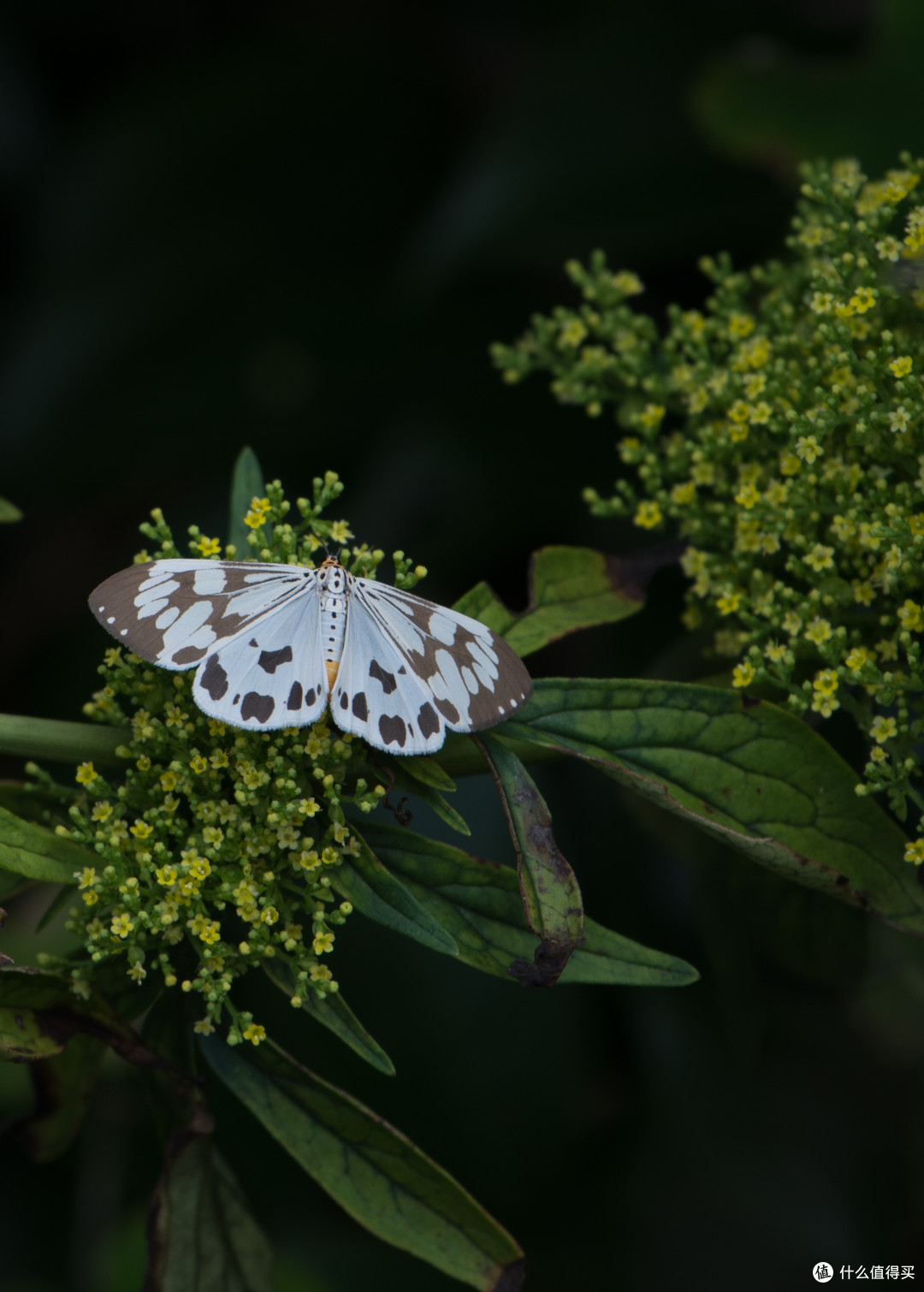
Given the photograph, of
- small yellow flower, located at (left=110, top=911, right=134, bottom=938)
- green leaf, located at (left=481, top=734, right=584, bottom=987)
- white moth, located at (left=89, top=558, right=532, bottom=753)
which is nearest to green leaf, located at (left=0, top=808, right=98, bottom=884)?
small yellow flower, located at (left=110, top=911, right=134, bottom=938)

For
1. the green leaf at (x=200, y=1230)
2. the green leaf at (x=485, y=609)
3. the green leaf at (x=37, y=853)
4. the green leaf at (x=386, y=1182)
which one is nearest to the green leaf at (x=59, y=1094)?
the green leaf at (x=200, y=1230)

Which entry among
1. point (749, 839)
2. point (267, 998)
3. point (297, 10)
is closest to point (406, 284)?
point (297, 10)

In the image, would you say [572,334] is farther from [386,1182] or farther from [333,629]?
[386,1182]

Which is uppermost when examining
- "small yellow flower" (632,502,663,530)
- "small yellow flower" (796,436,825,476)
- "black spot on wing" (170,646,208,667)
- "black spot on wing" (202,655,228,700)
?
"small yellow flower" (796,436,825,476)

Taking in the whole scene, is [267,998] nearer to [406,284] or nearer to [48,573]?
[48,573]

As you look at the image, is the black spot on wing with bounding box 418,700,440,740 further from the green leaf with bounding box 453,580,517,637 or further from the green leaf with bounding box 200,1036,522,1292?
the green leaf with bounding box 200,1036,522,1292

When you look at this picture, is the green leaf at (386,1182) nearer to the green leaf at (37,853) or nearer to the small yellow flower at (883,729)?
the green leaf at (37,853)
